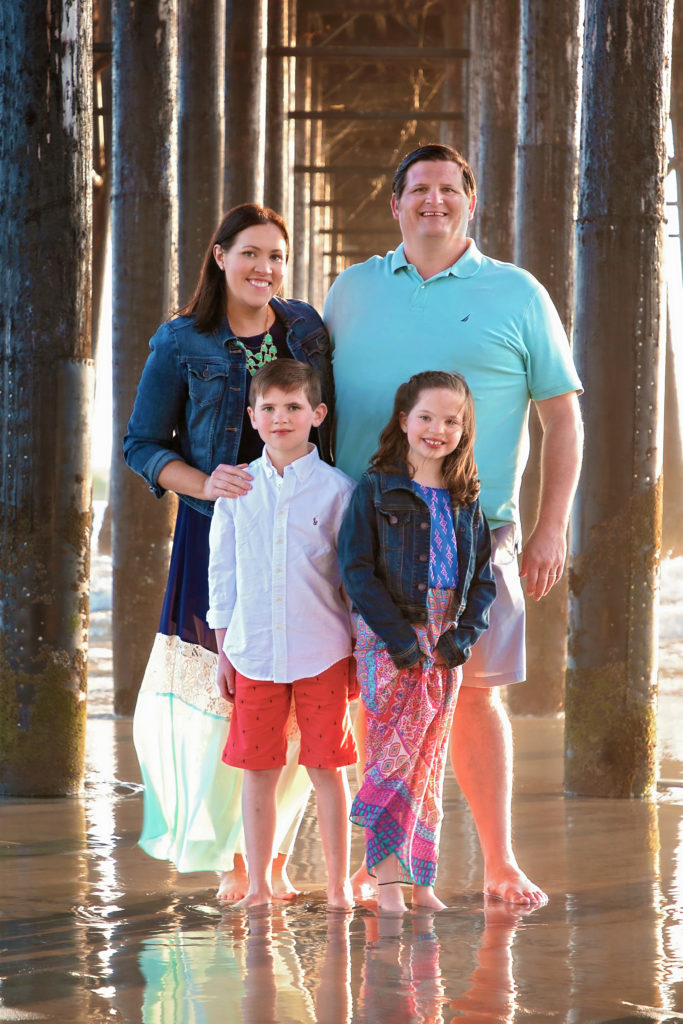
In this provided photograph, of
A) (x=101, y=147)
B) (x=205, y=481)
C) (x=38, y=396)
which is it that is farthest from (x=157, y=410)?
(x=101, y=147)

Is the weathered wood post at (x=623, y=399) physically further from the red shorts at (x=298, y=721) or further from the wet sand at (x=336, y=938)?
the red shorts at (x=298, y=721)

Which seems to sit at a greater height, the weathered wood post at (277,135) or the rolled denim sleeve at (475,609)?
the weathered wood post at (277,135)

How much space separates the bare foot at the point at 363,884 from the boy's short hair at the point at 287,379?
1331 mm

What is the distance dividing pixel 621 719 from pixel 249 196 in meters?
7.44

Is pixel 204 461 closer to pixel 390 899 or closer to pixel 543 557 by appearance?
pixel 543 557

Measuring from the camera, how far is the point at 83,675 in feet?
17.8

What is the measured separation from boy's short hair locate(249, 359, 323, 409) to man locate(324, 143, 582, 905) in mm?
208

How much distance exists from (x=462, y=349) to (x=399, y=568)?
632 mm

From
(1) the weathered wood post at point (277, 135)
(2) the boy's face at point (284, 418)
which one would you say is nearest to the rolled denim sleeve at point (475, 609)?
(2) the boy's face at point (284, 418)

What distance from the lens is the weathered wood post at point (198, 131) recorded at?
926cm

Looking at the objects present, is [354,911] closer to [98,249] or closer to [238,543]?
[238,543]

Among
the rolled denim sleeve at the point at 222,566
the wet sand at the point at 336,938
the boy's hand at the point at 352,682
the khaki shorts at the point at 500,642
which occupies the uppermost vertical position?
the rolled denim sleeve at the point at 222,566

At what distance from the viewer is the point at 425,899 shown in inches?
144

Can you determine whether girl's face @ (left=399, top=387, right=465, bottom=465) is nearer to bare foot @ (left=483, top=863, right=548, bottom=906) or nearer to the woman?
the woman
